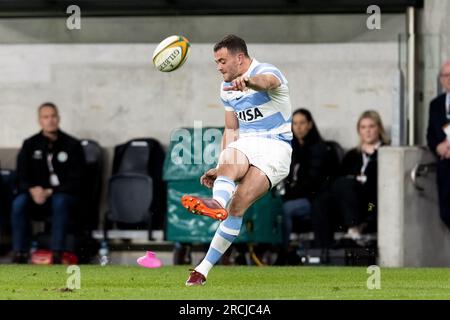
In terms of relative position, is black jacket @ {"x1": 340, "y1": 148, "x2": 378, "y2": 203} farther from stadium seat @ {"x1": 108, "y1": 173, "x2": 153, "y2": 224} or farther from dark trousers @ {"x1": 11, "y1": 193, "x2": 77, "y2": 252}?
dark trousers @ {"x1": 11, "y1": 193, "x2": 77, "y2": 252}

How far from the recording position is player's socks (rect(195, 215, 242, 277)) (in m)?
12.6

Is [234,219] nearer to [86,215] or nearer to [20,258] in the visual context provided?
[20,258]


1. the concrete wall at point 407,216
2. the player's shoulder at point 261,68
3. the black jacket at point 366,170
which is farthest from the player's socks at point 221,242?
the black jacket at point 366,170

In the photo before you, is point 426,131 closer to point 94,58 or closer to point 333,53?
point 333,53

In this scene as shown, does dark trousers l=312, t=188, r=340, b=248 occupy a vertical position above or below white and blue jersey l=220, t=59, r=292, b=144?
below

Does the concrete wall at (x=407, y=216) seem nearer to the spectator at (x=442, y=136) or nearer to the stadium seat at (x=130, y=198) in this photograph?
the spectator at (x=442, y=136)

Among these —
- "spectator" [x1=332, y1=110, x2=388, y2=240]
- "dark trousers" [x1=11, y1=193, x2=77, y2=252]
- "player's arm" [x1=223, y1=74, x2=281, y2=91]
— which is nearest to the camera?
"player's arm" [x1=223, y1=74, x2=281, y2=91]

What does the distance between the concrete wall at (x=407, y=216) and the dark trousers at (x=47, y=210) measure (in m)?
3.68

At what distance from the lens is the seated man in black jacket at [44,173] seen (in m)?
18.3

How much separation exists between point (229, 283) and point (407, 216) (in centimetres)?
447

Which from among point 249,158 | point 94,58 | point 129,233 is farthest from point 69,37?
point 249,158

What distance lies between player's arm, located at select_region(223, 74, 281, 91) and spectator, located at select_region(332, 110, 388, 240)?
202 inches

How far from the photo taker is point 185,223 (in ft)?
59.5

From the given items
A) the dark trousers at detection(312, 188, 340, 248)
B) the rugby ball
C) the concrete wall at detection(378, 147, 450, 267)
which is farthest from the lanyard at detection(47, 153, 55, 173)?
the rugby ball
